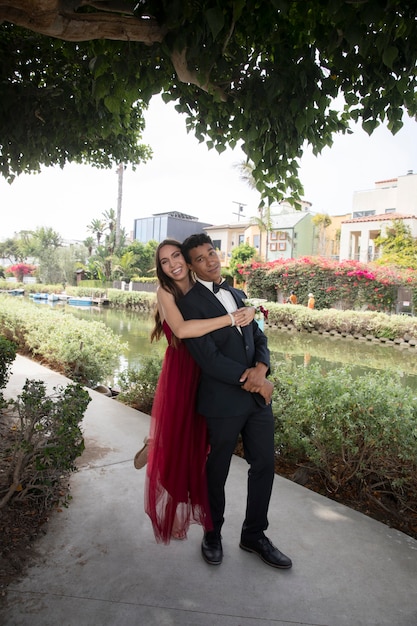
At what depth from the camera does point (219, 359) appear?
243 cm

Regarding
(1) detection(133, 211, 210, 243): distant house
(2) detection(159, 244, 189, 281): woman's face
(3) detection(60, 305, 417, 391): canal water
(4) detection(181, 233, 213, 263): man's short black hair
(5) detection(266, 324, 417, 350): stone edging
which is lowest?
(3) detection(60, 305, 417, 391): canal water

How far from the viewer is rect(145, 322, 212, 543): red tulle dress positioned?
264cm

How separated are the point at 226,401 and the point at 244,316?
1.58 ft

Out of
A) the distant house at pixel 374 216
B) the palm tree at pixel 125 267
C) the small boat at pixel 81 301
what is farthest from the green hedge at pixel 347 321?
the palm tree at pixel 125 267

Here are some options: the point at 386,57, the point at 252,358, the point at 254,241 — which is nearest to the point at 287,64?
the point at 386,57

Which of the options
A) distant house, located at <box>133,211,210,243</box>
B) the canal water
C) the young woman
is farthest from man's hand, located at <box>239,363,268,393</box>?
distant house, located at <box>133,211,210,243</box>

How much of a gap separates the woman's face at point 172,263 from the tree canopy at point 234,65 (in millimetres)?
1164

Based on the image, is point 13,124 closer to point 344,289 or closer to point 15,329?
point 15,329

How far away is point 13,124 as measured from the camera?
4.89 m

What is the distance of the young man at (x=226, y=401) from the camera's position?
8.07 ft

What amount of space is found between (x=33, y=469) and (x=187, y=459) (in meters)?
0.91

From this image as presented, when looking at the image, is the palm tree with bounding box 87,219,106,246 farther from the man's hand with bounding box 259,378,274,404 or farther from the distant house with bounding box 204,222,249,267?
the man's hand with bounding box 259,378,274,404

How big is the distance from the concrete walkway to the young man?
5.6 inches

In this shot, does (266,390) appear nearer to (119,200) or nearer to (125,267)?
(125,267)
